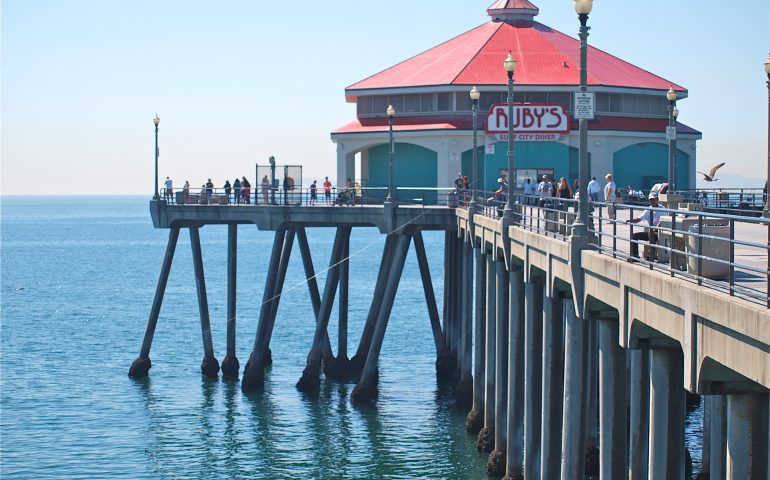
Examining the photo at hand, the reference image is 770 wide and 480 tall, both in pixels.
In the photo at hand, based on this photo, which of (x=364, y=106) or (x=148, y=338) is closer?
(x=148, y=338)

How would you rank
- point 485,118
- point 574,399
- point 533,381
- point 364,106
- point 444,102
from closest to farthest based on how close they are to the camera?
1. point 574,399
2. point 533,381
3. point 485,118
4. point 444,102
5. point 364,106

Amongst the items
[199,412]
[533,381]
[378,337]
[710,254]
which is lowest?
[199,412]

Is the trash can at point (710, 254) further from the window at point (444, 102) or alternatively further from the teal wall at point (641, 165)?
the window at point (444, 102)

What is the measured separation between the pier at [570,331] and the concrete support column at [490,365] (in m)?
0.04

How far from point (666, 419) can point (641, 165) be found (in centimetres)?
3208

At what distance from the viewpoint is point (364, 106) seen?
160 ft

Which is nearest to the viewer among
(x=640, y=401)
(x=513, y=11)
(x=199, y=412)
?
(x=640, y=401)

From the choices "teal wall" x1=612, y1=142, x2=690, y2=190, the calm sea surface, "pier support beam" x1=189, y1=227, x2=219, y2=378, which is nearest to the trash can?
the calm sea surface

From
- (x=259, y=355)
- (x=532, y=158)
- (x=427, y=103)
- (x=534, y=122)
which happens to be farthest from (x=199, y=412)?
(x=427, y=103)

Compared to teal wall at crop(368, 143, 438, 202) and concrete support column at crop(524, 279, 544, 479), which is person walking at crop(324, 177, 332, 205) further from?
concrete support column at crop(524, 279, 544, 479)

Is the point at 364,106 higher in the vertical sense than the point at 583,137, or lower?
higher

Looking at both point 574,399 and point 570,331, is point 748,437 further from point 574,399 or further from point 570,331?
point 570,331

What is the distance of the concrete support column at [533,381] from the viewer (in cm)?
2302

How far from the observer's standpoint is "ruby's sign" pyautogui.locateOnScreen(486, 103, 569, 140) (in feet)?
115
